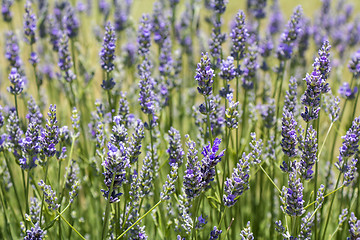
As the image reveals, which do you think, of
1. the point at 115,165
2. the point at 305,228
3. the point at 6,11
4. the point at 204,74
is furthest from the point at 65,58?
the point at 305,228

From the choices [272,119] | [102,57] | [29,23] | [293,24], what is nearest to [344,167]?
[272,119]

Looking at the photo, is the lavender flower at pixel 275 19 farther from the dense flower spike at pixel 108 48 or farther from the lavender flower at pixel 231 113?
the lavender flower at pixel 231 113

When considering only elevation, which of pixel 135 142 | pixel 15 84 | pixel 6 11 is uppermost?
pixel 6 11

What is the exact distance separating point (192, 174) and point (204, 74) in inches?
16.1

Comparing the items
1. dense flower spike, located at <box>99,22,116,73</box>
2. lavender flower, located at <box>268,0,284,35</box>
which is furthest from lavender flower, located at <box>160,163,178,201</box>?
lavender flower, located at <box>268,0,284,35</box>

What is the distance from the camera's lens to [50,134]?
1675mm

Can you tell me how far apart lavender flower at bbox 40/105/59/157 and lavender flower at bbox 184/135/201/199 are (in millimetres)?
550

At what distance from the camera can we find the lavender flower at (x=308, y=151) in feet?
5.32

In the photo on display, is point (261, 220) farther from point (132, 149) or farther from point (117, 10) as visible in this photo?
point (117, 10)

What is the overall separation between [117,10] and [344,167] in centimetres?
221

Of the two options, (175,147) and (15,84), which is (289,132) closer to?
(175,147)

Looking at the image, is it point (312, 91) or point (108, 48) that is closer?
point (312, 91)

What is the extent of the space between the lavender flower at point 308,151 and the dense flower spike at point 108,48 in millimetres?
1049

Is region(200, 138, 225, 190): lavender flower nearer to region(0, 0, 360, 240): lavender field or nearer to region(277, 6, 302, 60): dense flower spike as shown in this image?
region(0, 0, 360, 240): lavender field
